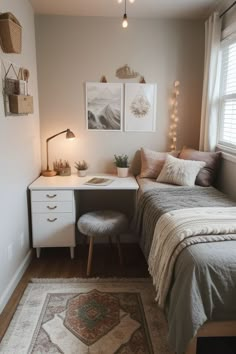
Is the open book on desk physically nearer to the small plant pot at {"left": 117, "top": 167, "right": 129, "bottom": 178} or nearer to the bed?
the small plant pot at {"left": 117, "top": 167, "right": 129, "bottom": 178}

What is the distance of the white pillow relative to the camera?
2910 mm

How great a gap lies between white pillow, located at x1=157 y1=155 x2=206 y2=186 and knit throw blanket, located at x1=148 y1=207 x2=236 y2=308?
76 centimetres

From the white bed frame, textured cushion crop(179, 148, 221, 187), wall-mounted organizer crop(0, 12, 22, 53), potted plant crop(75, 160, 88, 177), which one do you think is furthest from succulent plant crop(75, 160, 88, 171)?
the white bed frame

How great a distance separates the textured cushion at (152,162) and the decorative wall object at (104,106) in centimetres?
45

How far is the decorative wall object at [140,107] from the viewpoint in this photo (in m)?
3.30

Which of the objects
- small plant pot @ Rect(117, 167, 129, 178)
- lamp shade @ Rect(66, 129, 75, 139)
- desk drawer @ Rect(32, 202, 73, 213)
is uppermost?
lamp shade @ Rect(66, 129, 75, 139)

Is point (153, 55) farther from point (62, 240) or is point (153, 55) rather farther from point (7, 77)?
point (62, 240)

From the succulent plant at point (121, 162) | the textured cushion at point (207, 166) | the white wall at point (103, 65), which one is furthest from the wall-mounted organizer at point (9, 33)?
the textured cushion at point (207, 166)

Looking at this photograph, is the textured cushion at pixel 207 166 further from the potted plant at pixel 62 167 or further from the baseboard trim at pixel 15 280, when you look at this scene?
the baseboard trim at pixel 15 280

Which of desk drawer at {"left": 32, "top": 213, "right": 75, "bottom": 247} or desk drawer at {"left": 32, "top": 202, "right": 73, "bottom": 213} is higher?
desk drawer at {"left": 32, "top": 202, "right": 73, "bottom": 213}

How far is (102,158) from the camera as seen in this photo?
135 inches

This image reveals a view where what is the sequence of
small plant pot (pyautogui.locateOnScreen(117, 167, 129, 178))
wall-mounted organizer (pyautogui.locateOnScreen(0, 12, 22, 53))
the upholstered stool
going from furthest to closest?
small plant pot (pyautogui.locateOnScreen(117, 167, 129, 178)), the upholstered stool, wall-mounted organizer (pyautogui.locateOnScreen(0, 12, 22, 53))

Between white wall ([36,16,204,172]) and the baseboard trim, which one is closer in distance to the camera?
the baseboard trim

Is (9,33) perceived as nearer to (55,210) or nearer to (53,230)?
(55,210)
